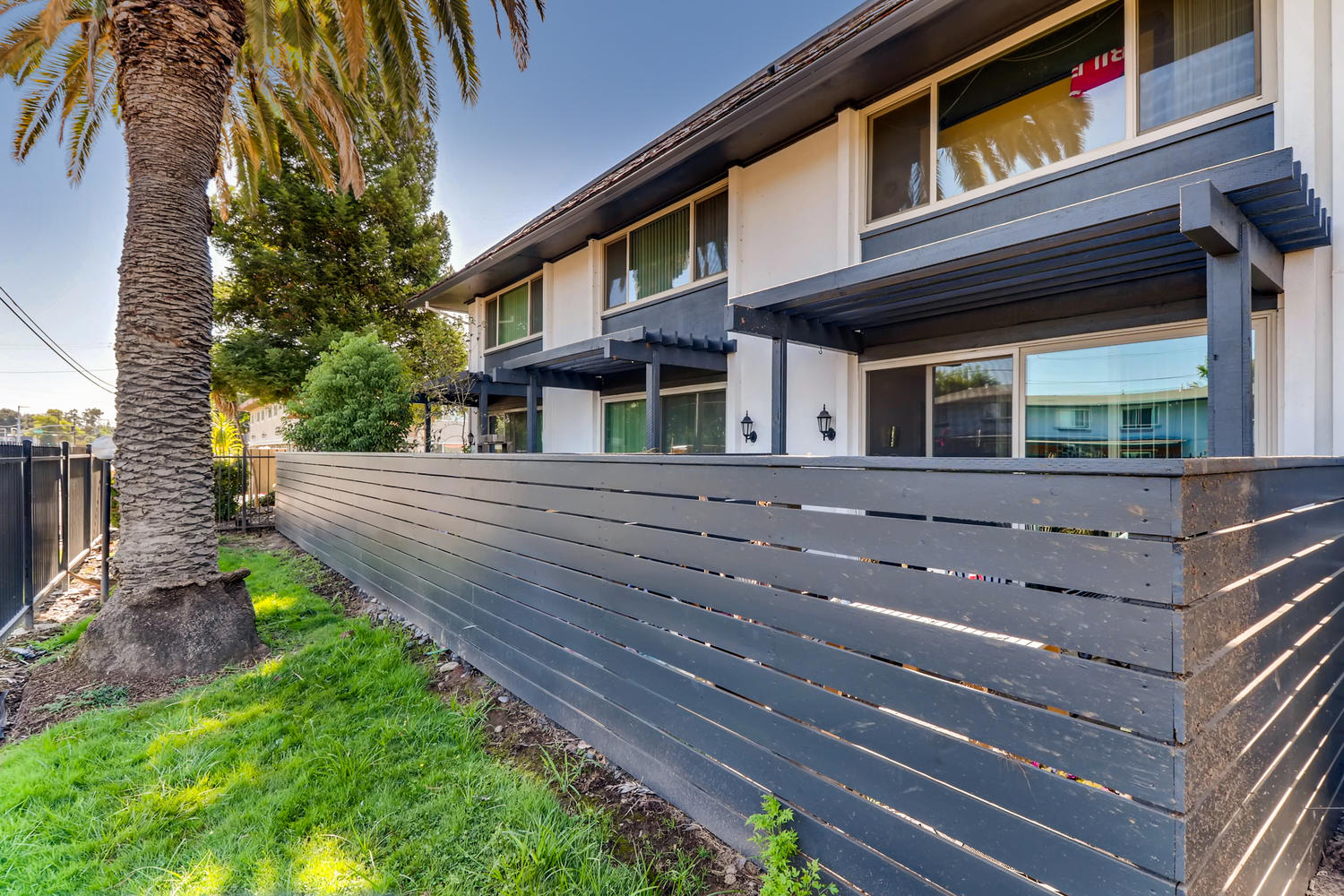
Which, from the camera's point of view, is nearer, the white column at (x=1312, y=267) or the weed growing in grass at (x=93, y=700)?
the white column at (x=1312, y=267)

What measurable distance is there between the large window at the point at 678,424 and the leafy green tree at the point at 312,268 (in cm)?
821

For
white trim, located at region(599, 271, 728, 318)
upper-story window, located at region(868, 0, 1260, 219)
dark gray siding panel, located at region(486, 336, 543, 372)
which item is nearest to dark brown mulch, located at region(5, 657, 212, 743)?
white trim, located at region(599, 271, 728, 318)

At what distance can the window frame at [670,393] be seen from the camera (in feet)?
24.3

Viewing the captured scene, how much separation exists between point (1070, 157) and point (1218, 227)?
2.07 metres

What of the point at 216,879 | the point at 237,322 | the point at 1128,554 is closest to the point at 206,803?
the point at 216,879

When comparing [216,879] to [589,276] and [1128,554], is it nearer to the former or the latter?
[1128,554]

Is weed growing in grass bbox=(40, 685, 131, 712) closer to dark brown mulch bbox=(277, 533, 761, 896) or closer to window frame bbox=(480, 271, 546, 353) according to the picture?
dark brown mulch bbox=(277, 533, 761, 896)

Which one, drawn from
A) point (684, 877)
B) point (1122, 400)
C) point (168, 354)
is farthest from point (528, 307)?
point (684, 877)

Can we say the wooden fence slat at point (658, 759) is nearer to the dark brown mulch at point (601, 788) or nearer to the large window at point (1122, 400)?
the dark brown mulch at point (601, 788)

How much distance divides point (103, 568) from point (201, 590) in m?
2.04

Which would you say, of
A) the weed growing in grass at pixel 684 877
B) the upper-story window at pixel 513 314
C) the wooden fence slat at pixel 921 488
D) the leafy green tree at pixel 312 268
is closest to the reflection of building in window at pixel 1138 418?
the wooden fence slat at pixel 921 488

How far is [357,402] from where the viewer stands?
1052 cm

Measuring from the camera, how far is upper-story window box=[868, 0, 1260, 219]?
4078 mm

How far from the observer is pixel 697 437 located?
8.01 m
